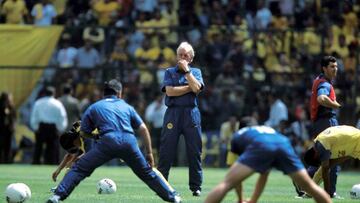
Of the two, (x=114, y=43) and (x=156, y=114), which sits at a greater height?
(x=114, y=43)

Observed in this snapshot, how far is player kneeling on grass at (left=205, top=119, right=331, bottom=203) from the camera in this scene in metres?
12.4

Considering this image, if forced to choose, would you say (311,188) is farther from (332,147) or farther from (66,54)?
(66,54)

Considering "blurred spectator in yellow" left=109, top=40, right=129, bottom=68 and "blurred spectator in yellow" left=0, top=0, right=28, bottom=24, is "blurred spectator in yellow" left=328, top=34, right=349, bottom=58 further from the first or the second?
"blurred spectator in yellow" left=0, top=0, right=28, bottom=24

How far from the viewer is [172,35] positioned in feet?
107

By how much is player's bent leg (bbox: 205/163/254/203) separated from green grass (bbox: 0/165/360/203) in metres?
3.74

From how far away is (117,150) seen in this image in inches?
575

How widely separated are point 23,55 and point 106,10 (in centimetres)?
327

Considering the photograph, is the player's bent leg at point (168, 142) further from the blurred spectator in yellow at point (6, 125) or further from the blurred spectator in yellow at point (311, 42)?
the blurred spectator in yellow at point (311, 42)

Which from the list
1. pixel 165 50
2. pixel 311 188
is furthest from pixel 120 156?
pixel 165 50

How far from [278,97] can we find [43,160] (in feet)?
22.9

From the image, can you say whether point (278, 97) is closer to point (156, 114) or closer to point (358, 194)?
point (156, 114)

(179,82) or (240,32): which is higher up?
(179,82)

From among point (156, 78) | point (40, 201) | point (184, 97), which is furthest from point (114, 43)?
point (40, 201)

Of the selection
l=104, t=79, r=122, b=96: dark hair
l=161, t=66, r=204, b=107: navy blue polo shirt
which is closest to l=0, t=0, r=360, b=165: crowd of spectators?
l=161, t=66, r=204, b=107: navy blue polo shirt
